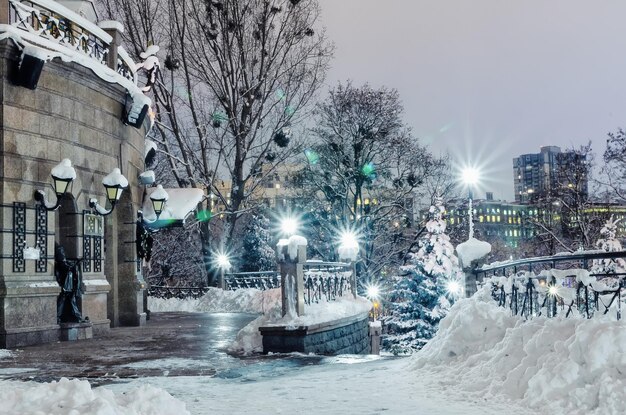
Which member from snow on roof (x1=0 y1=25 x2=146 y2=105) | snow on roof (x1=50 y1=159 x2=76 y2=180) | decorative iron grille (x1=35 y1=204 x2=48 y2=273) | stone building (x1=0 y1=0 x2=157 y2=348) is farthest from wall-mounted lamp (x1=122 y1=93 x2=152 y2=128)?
decorative iron grille (x1=35 y1=204 x2=48 y2=273)

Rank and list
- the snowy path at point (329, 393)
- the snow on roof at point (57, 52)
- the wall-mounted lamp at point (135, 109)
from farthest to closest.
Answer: the wall-mounted lamp at point (135, 109) < the snow on roof at point (57, 52) < the snowy path at point (329, 393)

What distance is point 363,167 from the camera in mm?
34938

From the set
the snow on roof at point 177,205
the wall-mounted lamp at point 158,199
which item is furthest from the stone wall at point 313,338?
the snow on roof at point 177,205

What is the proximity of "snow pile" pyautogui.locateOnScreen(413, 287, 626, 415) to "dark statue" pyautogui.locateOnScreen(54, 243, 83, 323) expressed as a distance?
7918mm

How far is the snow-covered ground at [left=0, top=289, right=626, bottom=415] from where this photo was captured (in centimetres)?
608

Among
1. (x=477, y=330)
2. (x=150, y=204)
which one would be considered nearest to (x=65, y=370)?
(x=477, y=330)

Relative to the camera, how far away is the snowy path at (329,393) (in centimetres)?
769

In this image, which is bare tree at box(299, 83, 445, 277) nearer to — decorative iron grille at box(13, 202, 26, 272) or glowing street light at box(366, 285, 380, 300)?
glowing street light at box(366, 285, 380, 300)

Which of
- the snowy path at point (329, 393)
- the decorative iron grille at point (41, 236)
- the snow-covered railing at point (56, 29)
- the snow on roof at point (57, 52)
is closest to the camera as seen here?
the snowy path at point (329, 393)

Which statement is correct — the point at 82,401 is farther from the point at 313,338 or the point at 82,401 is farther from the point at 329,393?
the point at 313,338

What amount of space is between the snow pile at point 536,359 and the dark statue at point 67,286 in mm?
7918

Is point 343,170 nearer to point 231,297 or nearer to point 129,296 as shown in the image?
point 231,297

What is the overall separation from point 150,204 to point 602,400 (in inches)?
611

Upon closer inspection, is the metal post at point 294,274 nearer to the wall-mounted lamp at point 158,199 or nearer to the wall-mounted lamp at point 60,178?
the wall-mounted lamp at point 60,178
